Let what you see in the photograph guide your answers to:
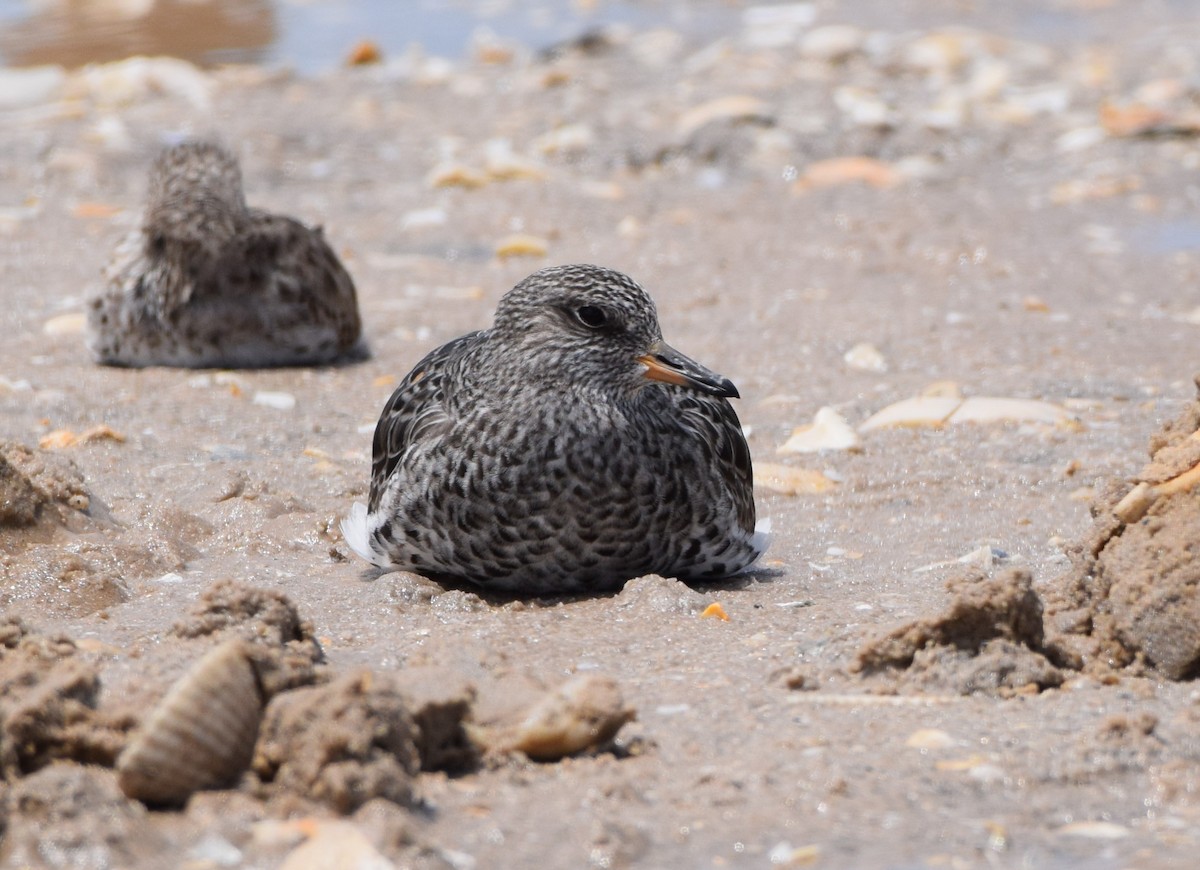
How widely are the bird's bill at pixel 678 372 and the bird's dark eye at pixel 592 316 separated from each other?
5.9 inches

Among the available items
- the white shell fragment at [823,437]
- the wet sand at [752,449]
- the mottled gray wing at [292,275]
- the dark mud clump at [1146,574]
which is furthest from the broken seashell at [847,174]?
the dark mud clump at [1146,574]

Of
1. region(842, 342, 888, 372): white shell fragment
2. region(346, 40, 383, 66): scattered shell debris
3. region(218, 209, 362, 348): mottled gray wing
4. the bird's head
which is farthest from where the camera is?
region(346, 40, 383, 66): scattered shell debris

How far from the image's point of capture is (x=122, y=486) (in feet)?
18.8

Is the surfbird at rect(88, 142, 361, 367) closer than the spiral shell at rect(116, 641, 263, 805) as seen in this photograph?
No

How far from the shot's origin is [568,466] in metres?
4.71

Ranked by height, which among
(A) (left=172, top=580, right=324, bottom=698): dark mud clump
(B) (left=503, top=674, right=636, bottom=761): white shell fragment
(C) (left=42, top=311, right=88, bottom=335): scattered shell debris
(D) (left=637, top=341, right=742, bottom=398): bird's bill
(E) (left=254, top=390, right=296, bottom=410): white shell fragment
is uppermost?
(D) (left=637, top=341, right=742, bottom=398): bird's bill

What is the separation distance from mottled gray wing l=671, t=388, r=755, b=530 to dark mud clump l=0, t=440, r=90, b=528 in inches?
71.9

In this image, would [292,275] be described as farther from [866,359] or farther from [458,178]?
[458,178]

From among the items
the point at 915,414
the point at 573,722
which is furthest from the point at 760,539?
the point at 573,722

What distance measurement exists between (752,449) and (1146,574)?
2.58 metres

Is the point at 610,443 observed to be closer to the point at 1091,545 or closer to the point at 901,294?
the point at 1091,545

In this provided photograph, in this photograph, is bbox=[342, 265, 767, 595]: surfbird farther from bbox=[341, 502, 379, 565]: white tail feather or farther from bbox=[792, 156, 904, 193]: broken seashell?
bbox=[792, 156, 904, 193]: broken seashell

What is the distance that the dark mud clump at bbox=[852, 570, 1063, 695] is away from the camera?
3.83m

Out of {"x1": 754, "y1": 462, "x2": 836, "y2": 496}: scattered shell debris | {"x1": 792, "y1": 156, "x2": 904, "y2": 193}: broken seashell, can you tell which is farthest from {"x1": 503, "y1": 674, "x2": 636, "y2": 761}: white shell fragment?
{"x1": 792, "y1": 156, "x2": 904, "y2": 193}: broken seashell
